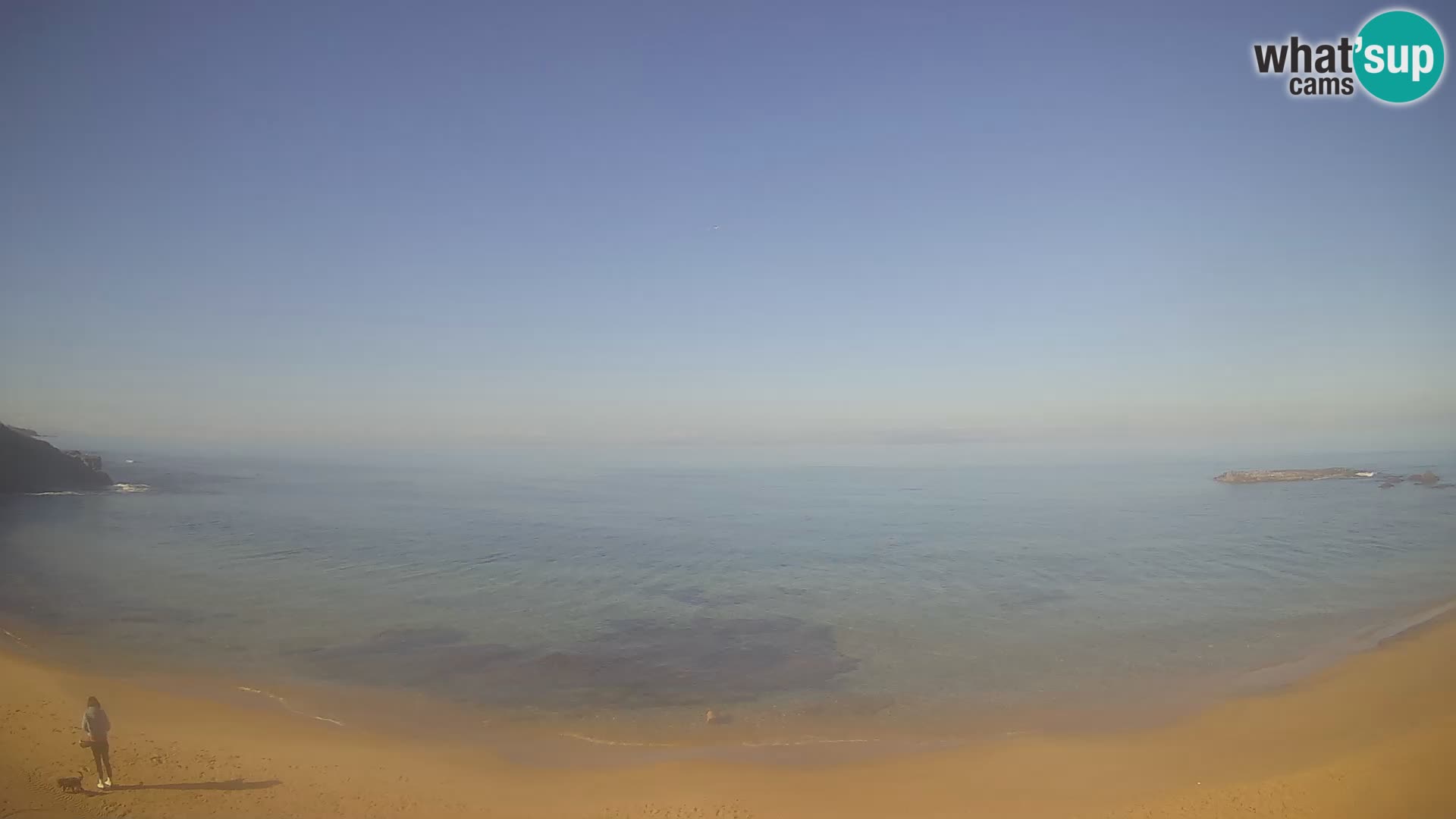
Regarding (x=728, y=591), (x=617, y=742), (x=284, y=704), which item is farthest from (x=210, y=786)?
(x=728, y=591)

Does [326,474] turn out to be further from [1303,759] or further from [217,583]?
[1303,759]

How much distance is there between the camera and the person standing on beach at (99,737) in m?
10.9

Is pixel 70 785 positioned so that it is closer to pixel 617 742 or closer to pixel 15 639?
pixel 617 742

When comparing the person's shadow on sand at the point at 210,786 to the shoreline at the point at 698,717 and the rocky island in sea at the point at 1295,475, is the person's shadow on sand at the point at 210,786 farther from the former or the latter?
the rocky island in sea at the point at 1295,475

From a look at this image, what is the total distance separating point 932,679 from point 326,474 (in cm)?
10389

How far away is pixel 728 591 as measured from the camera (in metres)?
27.5

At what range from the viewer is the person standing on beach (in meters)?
10.9

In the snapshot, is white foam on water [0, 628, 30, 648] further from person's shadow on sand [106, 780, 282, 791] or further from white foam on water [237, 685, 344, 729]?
person's shadow on sand [106, 780, 282, 791]

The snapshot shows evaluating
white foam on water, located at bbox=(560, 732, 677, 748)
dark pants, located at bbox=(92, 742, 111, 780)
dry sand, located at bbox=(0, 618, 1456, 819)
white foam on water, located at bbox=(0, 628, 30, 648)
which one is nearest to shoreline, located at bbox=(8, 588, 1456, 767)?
white foam on water, located at bbox=(560, 732, 677, 748)

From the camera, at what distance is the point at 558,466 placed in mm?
120812

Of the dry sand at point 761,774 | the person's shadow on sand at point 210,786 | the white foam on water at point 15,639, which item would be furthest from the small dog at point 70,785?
the white foam on water at point 15,639

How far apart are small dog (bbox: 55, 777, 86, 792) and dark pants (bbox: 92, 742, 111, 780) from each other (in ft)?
0.89

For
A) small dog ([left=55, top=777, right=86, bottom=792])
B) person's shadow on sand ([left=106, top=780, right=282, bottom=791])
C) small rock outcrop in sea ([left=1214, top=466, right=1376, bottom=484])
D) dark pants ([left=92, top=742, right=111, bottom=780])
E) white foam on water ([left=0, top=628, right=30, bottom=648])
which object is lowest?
white foam on water ([left=0, top=628, right=30, bottom=648])

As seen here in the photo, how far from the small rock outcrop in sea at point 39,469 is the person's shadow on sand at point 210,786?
218 ft
